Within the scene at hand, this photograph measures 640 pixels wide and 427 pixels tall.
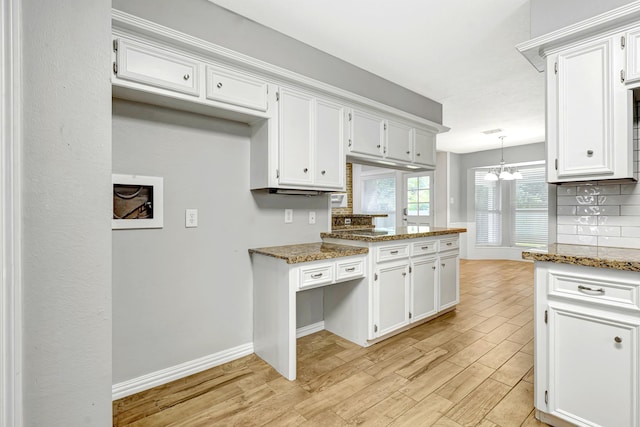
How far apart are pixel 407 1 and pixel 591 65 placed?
117 centimetres

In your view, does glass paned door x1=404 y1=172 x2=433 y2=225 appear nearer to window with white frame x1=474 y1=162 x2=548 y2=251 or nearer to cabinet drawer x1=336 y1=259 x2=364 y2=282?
window with white frame x1=474 y1=162 x2=548 y2=251

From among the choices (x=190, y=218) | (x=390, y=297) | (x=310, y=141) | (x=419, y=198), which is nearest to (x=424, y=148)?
(x=310, y=141)

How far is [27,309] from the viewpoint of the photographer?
88 cm

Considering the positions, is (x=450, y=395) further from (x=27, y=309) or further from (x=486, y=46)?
(x=486, y=46)

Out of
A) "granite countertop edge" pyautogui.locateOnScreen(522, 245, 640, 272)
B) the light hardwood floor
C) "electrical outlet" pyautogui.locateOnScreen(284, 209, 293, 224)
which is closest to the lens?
"granite countertop edge" pyautogui.locateOnScreen(522, 245, 640, 272)

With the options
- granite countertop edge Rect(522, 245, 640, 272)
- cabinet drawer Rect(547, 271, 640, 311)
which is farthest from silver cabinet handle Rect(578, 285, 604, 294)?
granite countertop edge Rect(522, 245, 640, 272)

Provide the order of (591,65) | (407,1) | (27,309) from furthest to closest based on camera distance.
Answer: (407,1) → (591,65) → (27,309)

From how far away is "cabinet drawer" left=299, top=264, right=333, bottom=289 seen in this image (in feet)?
7.31

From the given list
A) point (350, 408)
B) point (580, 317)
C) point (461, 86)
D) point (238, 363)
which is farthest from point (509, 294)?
point (238, 363)

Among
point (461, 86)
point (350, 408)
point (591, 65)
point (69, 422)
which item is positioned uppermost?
point (461, 86)

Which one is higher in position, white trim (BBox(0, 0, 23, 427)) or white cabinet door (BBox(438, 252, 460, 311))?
white trim (BBox(0, 0, 23, 427))

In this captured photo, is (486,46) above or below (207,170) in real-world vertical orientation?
above

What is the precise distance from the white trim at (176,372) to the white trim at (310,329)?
49cm

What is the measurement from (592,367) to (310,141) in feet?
7.11
